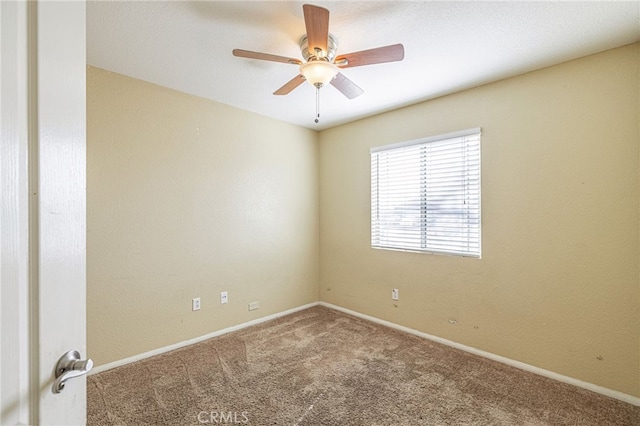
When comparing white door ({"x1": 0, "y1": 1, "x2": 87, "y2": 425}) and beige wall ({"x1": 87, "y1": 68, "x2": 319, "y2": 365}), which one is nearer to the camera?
white door ({"x1": 0, "y1": 1, "x2": 87, "y2": 425})

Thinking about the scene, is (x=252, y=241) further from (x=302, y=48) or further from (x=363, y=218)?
(x=302, y=48)

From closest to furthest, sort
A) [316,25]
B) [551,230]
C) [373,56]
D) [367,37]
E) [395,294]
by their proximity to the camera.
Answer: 1. [316,25]
2. [373,56]
3. [367,37]
4. [551,230]
5. [395,294]

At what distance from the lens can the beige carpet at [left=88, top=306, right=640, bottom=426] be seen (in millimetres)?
1806

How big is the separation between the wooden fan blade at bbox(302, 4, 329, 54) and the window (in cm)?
166

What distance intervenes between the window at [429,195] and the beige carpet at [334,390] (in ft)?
3.35

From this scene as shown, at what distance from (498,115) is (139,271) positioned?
3.35m

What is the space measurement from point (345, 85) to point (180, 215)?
1884 millimetres

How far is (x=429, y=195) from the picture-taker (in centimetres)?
294

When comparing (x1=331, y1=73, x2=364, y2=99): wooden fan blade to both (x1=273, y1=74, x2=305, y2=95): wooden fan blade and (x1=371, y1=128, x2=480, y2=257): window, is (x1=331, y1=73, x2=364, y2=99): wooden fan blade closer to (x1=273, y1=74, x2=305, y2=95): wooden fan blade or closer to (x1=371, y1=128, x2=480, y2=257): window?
(x1=273, y1=74, x2=305, y2=95): wooden fan blade

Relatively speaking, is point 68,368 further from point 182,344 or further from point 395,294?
point 395,294

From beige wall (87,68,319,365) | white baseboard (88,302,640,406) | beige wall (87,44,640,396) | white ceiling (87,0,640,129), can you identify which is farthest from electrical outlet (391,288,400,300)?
white ceiling (87,0,640,129)

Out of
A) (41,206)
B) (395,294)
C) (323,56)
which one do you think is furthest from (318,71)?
(395,294)

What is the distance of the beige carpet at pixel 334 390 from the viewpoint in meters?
1.81

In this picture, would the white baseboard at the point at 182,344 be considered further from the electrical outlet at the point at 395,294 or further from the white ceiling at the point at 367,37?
the white ceiling at the point at 367,37
